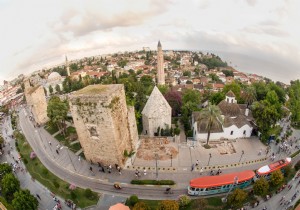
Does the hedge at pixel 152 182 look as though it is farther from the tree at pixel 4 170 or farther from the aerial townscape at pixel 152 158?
the tree at pixel 4 170

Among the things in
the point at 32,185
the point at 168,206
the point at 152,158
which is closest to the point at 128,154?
the point at 152,158

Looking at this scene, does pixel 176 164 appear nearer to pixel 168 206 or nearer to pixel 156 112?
pixel 168 206

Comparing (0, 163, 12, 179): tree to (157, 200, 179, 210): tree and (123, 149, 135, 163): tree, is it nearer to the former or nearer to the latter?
(123, 149, 135, 163): tree

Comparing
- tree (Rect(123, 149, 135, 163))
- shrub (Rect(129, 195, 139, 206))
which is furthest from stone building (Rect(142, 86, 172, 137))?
shrub (Rect(129, 195, 139, 206))

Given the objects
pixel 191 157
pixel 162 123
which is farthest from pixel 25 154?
pixel 191 157

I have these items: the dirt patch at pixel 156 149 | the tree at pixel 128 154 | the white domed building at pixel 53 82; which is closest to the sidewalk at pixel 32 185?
the tree at pixel 128 154

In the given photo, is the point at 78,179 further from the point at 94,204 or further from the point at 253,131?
the point at 253,131
